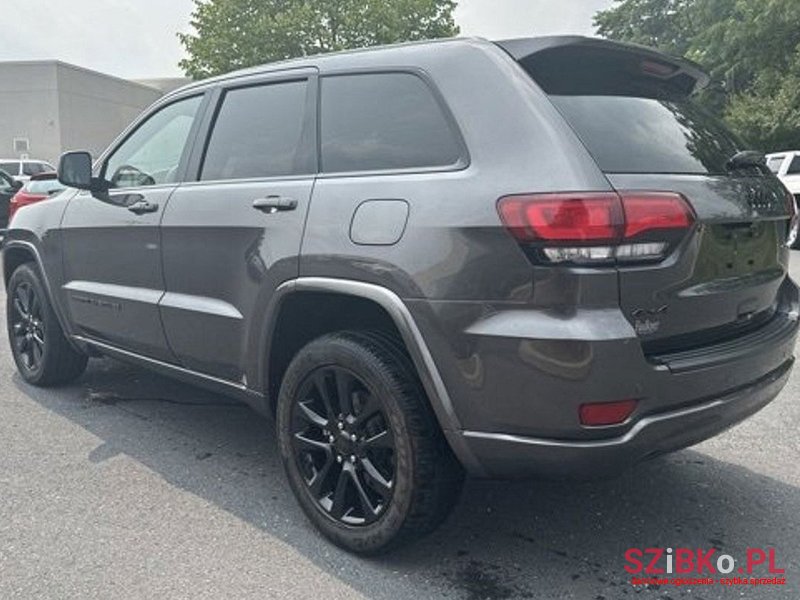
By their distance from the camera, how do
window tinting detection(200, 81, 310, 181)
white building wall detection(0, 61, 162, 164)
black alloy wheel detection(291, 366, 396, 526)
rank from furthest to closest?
white building wall detection(0, 61, 162, 164) → window tinting detection(200, 81, 310, 181) → black alloy wheel detection(291, 366, 396, 526)

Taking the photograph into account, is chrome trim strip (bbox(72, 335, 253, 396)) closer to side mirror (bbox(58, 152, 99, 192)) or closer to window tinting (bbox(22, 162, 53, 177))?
side mirror (bbox(58, 152, 99, 192))

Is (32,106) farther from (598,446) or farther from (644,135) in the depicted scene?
(598,446)

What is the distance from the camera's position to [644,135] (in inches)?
102

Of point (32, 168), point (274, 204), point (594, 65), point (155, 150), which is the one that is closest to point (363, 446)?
point (274, 204)

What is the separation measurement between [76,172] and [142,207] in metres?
0.62

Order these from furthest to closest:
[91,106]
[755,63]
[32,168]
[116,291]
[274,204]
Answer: [91,106], [755,63], [32,168], [116,291], [274,204]

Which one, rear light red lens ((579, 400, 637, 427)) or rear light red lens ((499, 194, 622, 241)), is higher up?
rear light red lens ((499, 194, 622, 241))

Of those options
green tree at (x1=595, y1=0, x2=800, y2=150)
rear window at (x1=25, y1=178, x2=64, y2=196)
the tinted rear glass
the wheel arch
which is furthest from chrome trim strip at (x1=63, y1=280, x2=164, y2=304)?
green tree at (x1=595, y1=0, x2=800, y2=150)

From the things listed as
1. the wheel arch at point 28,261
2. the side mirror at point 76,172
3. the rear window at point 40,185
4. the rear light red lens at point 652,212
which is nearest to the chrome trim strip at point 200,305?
the side mirror at point 76,172

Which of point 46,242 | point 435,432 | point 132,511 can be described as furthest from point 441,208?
point 46,242

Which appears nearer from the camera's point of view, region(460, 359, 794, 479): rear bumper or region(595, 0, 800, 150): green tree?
region(460, 359, 794, 479): rear bumper

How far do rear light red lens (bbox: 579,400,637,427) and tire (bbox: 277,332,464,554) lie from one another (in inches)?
22.3

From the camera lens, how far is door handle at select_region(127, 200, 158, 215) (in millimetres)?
3600

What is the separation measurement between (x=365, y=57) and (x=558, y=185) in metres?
1.14
